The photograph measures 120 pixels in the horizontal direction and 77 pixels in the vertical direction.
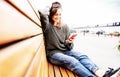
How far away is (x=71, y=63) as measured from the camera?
200 centimetres

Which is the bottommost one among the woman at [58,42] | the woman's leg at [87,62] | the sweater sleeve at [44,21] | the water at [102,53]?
the water at [102,53]

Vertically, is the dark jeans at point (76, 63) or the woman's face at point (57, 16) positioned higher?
the woman's face at point (57, 16)

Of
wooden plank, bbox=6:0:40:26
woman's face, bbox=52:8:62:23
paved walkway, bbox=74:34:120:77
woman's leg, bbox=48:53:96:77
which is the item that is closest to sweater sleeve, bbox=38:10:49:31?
woman's face, bbox=52:8:62:23

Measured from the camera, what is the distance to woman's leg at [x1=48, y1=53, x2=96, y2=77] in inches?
→ 73.2

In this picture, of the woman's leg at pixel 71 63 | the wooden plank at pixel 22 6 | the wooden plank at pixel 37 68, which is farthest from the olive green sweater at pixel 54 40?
the wooden plank at pixel 22 6

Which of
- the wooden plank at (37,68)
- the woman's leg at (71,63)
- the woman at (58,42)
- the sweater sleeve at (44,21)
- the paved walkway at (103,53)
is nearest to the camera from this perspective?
the wooden plank at (37,68)

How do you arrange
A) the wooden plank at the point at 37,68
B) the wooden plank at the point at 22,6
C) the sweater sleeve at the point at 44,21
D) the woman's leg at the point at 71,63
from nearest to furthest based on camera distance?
the wooden plank at the point at 22,6, the wooden plank at the point at 37,68, the woman's leg at the point at 71,63, the sweater sleeve at the point at 44,21

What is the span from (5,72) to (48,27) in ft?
6.57

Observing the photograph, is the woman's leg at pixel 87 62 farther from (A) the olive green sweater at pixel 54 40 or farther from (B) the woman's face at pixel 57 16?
(B) the woman's face at pixel 57 16

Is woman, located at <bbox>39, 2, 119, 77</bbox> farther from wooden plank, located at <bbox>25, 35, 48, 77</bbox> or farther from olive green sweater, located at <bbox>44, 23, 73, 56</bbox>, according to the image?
wooden plank, located at <bbox>25, 35, 48, 77</bbox>

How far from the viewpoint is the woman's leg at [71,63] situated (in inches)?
73.2

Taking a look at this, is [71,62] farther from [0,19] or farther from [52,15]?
[0,19]

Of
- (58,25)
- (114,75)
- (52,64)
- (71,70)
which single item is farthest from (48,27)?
(114,75)

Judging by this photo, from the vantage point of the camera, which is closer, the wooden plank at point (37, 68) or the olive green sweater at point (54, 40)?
the wooden plank at point (37, 68)
